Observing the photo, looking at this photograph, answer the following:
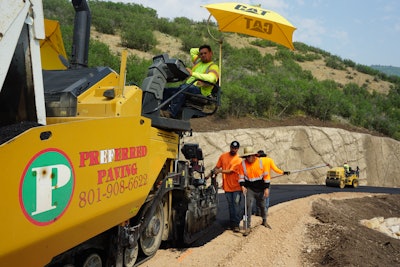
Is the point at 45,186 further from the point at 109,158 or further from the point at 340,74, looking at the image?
the point at 340,74

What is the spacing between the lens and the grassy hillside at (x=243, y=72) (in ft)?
64.3

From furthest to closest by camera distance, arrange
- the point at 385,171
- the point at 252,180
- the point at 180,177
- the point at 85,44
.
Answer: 1. the point at 385,171
2. the point at 252,180
3. the point at 180,177
4. the point at 85,44

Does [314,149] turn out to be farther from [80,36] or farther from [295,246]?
[80,36]

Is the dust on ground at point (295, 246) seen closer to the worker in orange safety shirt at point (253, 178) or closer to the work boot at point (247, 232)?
the work boot at point (247, 232)

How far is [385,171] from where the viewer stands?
24000 millimetres

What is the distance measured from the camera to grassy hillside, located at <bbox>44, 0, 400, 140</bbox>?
19.6 meters

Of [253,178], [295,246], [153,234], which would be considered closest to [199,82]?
[153,234]

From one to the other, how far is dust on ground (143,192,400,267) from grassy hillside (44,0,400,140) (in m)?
9.19

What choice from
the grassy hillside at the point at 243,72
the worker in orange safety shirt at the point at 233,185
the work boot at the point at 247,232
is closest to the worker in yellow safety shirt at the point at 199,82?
the worker in orange safety shirt at the point at 233,185

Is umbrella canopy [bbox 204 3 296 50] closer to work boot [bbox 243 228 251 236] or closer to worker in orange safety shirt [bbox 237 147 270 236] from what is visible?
worker in orange safety shirt [bbox 237 147 270 236]

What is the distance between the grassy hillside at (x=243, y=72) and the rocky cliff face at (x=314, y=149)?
1753mm

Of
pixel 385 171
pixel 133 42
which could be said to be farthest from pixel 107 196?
pixel 385 171

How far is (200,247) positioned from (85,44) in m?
3.48

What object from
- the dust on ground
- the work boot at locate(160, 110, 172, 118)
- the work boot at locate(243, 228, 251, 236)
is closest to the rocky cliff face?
the dust on ground
